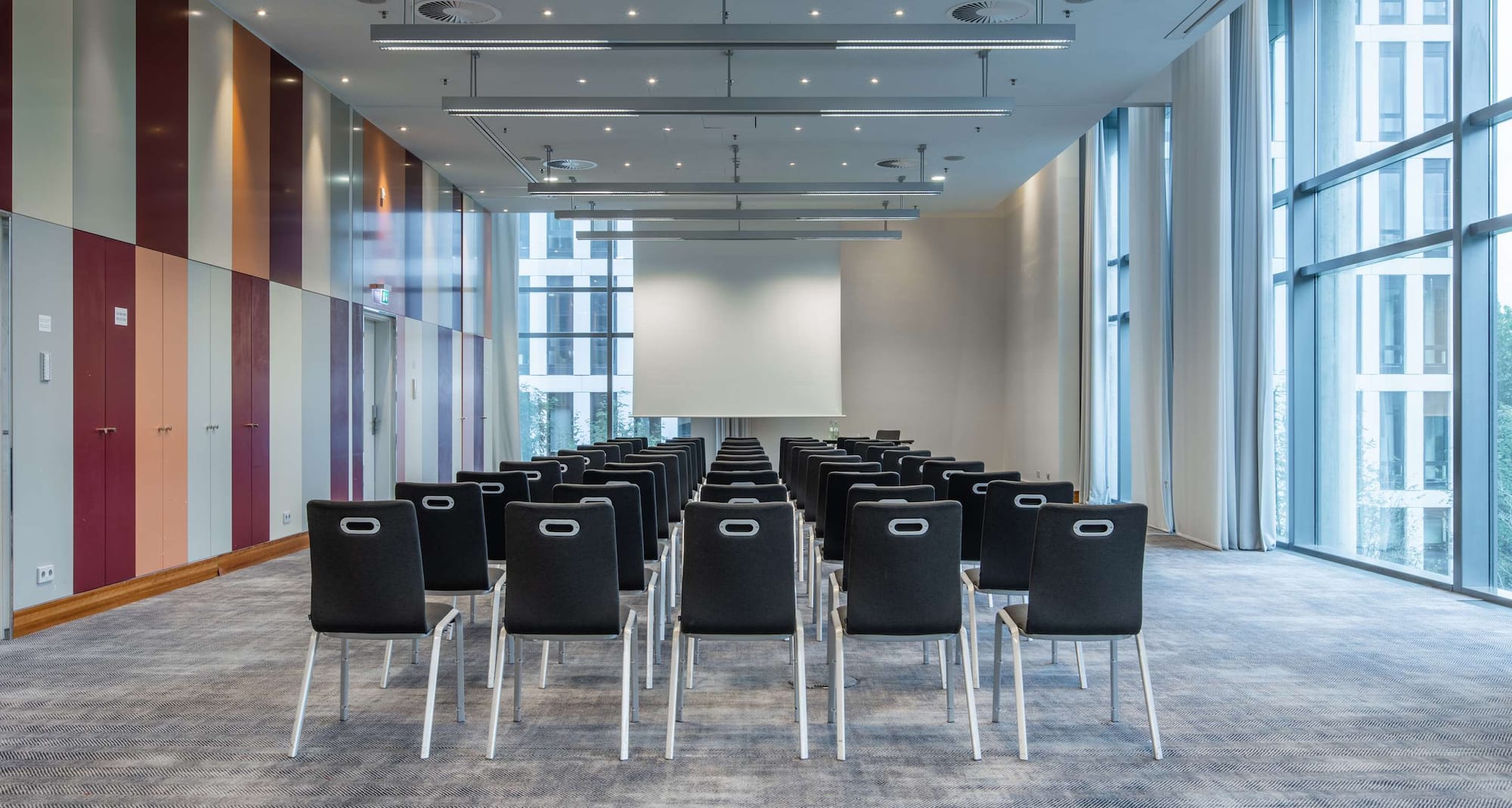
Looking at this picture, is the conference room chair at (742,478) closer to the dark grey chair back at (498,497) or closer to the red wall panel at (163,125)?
the dark grey chair back at (498,497)

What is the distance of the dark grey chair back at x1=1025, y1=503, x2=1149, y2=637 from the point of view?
10.5 ft

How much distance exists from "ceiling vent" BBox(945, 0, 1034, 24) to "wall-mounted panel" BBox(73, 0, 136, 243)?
545cm

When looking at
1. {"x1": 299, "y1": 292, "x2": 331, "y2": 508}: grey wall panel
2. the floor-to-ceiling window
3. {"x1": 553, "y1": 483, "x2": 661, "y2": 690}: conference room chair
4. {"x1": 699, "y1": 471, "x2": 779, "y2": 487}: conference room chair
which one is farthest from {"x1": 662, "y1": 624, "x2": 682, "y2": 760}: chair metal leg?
the floor-to-ceiling window

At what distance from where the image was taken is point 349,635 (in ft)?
10.8

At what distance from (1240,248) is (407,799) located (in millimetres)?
7914

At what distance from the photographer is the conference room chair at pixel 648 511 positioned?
4.72m

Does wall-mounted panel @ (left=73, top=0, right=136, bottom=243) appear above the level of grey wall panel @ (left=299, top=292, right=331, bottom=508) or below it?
above

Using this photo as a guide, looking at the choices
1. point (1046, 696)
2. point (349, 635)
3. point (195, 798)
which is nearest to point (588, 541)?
point (349, 635)

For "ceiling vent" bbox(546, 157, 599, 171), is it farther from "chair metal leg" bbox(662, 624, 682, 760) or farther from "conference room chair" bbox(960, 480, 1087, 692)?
"chair metal leg" bbox(662, 624, 682, 760)

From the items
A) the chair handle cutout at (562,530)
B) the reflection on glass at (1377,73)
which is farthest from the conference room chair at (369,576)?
the reflection on glass at (1377,73)

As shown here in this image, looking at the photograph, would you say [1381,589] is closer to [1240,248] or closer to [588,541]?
[1240,248]

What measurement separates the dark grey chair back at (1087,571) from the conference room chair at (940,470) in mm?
2328

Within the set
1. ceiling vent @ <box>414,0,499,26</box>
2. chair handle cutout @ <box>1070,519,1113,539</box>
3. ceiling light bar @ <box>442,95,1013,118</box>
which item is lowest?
chair handle cutout @ <box>1070,519,1113,539</box>

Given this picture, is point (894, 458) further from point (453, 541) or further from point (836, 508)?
point (453, 541)
